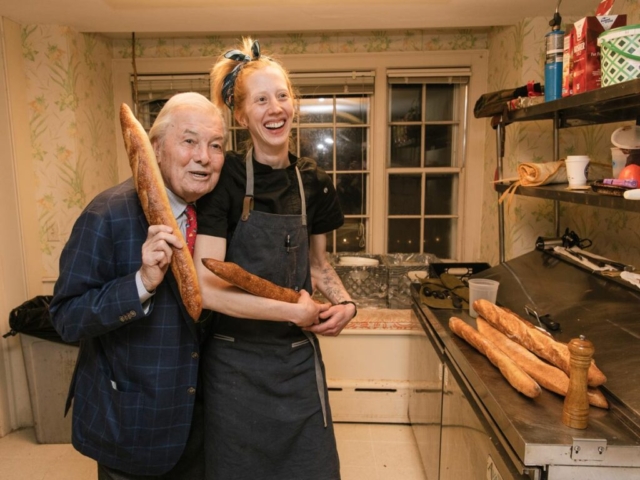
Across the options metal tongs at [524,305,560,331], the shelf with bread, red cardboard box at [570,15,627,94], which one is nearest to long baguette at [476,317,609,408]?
metal tongs at [524,305,560,331]

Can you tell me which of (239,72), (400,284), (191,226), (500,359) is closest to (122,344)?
(191,226)

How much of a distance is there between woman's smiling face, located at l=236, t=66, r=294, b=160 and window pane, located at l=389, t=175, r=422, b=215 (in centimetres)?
235

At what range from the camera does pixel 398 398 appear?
2.74m

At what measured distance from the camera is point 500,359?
55.2 inches

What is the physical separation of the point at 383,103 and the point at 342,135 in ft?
1.23

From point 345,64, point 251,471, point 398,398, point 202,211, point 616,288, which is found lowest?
point 398,398

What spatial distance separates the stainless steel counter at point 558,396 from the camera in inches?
41.1

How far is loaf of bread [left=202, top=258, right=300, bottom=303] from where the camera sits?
112cm

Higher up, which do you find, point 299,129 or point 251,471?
point 299,129

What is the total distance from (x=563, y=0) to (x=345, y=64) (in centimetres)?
143

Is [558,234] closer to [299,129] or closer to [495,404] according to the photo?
[495,404]

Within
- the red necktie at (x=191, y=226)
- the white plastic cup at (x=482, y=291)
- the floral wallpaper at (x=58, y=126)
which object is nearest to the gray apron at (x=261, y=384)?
the red necktie at (x=191, y=226)

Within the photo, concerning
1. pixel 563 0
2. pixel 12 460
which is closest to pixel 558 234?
pixel 563 0

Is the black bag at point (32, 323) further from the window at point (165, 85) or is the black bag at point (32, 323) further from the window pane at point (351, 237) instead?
the window pane at point (351, 237)
